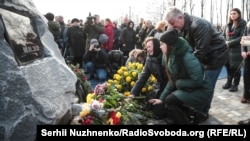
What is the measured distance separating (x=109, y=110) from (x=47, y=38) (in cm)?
122

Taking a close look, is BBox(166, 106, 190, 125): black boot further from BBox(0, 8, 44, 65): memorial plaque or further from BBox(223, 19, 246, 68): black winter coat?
BBox(223, 19, 246, 68): black winter coat

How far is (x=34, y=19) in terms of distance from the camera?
4.09m

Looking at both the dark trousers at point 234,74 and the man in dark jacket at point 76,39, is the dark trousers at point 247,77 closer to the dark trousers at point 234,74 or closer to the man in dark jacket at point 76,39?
the dark trousers at point 234,74

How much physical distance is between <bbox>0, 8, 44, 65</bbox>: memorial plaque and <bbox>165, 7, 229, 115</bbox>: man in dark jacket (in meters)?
1.76

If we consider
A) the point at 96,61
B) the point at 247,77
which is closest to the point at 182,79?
the point at 247,77

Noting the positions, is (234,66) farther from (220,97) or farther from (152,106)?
(152,106)

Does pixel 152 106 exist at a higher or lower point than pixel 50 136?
lower

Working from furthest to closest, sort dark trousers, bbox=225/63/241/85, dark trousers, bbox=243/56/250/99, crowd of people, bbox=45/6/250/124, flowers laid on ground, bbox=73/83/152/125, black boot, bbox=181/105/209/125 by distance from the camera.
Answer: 1. dark trousers, bbox=225/63/241/85
2. dark trousers, bbox=243/56/250/99
3. black boot, bbox=181/105/209/125
4. crowd of people, bbox=45/6/250/124
5. flowers laid on ground, bbox=73/83/152/125

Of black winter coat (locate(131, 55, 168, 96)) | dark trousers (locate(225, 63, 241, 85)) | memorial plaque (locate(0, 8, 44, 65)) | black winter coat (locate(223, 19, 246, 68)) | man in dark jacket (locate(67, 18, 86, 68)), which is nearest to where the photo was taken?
memorial plaque (locate(0, 8, 44, 65))

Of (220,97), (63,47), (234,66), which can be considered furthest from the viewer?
(63,47)

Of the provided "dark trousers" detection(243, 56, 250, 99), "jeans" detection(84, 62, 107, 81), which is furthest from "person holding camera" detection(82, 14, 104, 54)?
"dark trousers" detection(243, 56, 250, 99)

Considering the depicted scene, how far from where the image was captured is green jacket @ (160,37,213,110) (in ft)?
14.3

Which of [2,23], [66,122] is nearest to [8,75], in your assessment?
[2,23]

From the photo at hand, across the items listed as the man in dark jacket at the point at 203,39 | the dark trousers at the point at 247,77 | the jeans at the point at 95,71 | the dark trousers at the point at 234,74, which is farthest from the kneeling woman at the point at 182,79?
the jeans at the point at 95,71
